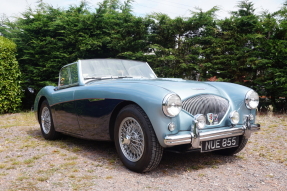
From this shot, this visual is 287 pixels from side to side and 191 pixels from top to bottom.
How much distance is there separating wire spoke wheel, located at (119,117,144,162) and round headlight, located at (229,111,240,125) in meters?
1.15

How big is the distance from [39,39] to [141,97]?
8.57m

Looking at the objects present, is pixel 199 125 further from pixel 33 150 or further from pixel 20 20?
pixel 20 20

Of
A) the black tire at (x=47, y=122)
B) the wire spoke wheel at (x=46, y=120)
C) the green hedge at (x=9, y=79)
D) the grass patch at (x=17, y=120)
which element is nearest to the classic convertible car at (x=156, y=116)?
the black tire at (x=47, y=122)

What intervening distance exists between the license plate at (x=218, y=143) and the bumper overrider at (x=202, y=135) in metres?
0.09

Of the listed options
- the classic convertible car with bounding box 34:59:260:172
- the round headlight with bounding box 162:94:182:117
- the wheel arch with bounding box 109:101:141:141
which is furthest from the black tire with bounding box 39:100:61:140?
the round headlight with bounding box 162:94:182:117

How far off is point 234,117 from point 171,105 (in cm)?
100

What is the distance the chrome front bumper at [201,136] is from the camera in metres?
2.88

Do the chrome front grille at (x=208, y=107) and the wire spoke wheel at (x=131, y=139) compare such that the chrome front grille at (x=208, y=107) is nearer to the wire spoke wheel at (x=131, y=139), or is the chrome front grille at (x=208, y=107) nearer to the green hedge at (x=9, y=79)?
the wire spoke wheel at (x=131, y=139)

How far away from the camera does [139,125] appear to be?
3193 mm

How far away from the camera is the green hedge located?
9.73m

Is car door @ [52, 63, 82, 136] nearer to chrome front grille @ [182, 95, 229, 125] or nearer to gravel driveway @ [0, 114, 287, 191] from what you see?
gravel driveway @ [0, 114, 287, 191]

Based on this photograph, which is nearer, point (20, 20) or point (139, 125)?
point (139, 125)

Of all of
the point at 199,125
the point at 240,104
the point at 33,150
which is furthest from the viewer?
the point at 33,150

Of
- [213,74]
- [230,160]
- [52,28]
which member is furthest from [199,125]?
[52,28]
